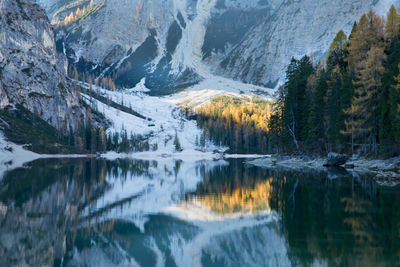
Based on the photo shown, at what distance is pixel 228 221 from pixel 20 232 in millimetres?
9912

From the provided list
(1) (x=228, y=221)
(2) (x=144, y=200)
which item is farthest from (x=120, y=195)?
(1) (x=228, y=221)

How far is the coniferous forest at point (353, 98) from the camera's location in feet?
152

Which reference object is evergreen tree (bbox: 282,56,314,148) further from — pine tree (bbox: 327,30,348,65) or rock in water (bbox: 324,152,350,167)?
rock in water (bbox: 324,152,350,167)

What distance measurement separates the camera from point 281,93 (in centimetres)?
8288

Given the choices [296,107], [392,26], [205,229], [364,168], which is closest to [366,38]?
[392,26]

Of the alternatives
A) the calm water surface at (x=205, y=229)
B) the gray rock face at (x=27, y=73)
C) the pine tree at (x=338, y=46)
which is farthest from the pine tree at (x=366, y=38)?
the gray rock face at (x=27, y=73)

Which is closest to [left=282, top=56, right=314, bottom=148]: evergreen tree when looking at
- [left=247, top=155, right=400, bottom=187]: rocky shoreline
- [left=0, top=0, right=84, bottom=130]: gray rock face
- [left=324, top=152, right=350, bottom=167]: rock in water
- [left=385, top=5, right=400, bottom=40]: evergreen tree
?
[left=247, top=155, right=400, bottom=187]: rocky shoreline

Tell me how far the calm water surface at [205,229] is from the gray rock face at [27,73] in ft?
501

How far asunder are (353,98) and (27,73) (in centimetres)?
16500

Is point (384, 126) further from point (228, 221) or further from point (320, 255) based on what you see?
point (320, 255)

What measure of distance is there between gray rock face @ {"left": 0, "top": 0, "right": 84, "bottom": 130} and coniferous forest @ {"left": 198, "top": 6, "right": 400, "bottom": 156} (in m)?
131

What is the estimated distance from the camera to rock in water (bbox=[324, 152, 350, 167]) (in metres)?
54.3

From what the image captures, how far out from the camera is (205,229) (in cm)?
1788

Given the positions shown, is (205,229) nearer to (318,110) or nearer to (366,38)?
(318,110)
